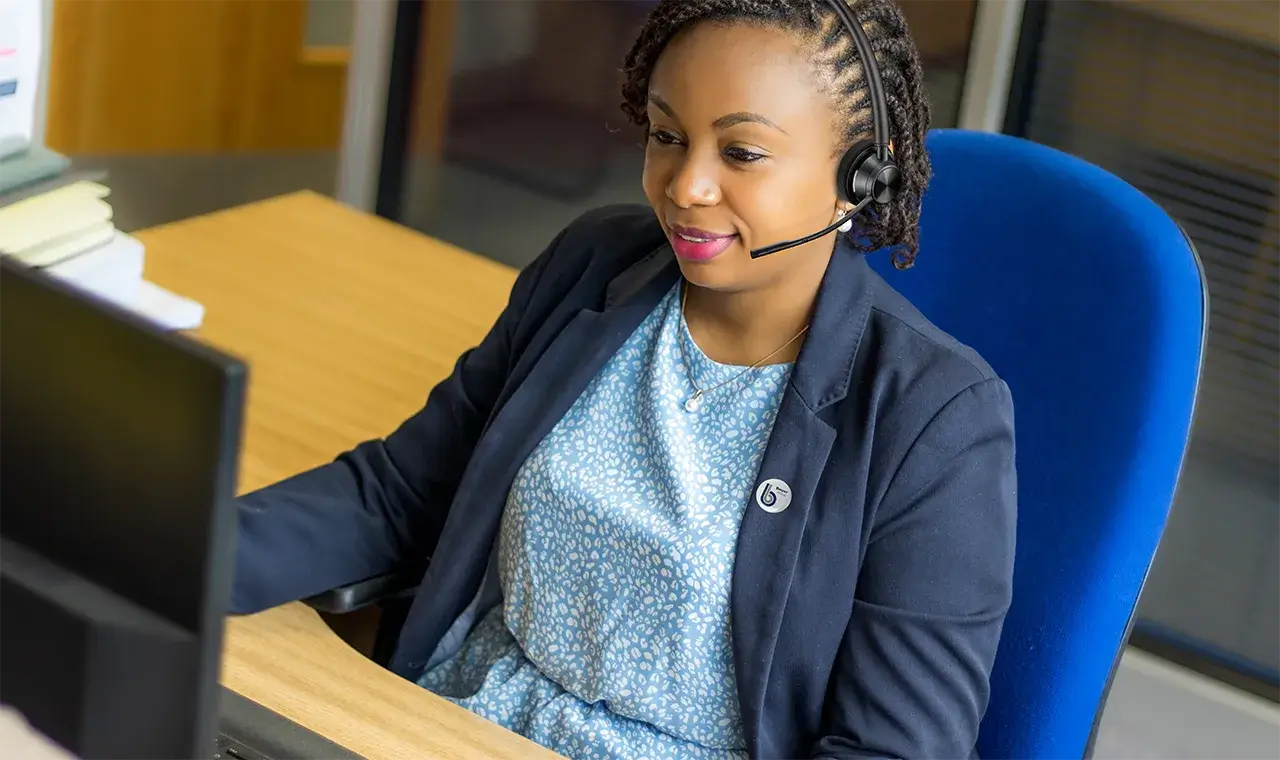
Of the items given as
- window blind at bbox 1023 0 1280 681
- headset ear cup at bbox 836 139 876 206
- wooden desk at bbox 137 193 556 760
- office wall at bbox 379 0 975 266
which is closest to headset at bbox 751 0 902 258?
headset ear cup at bbox 836 139 876 206

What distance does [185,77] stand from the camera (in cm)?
389

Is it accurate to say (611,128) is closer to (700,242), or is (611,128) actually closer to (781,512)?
(700,242)

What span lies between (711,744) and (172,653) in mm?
674

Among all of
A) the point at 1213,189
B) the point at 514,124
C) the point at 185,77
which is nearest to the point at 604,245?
the point at 1213,189

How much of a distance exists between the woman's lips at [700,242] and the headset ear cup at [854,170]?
97 millimetres

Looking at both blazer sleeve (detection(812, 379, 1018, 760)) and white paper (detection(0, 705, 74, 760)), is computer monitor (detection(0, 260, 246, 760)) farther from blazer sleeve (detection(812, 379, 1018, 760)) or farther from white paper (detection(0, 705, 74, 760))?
blazer sleeve (detection(812, 379, 1018, 760))

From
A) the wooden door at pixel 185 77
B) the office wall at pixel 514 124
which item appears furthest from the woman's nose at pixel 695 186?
the wooden door at pixel 185 77

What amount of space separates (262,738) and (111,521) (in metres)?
0.38

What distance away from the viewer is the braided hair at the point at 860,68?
1.20m

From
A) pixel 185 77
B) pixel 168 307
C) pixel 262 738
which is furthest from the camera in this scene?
pixel 185 77

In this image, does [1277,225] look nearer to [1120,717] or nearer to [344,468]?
[1120,717]

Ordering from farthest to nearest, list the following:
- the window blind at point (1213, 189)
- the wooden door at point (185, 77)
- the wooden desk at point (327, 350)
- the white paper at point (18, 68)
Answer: the wooden door at point (185, 77)
the window blind at point (1213, 189)
the white paper at point (18, 68)
the wooden desk at point (327, 350)

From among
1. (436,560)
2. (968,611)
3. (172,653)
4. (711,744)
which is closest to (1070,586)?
(968,611)

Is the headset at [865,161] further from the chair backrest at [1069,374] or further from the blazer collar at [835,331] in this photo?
the chair backrest at [1069,374]
